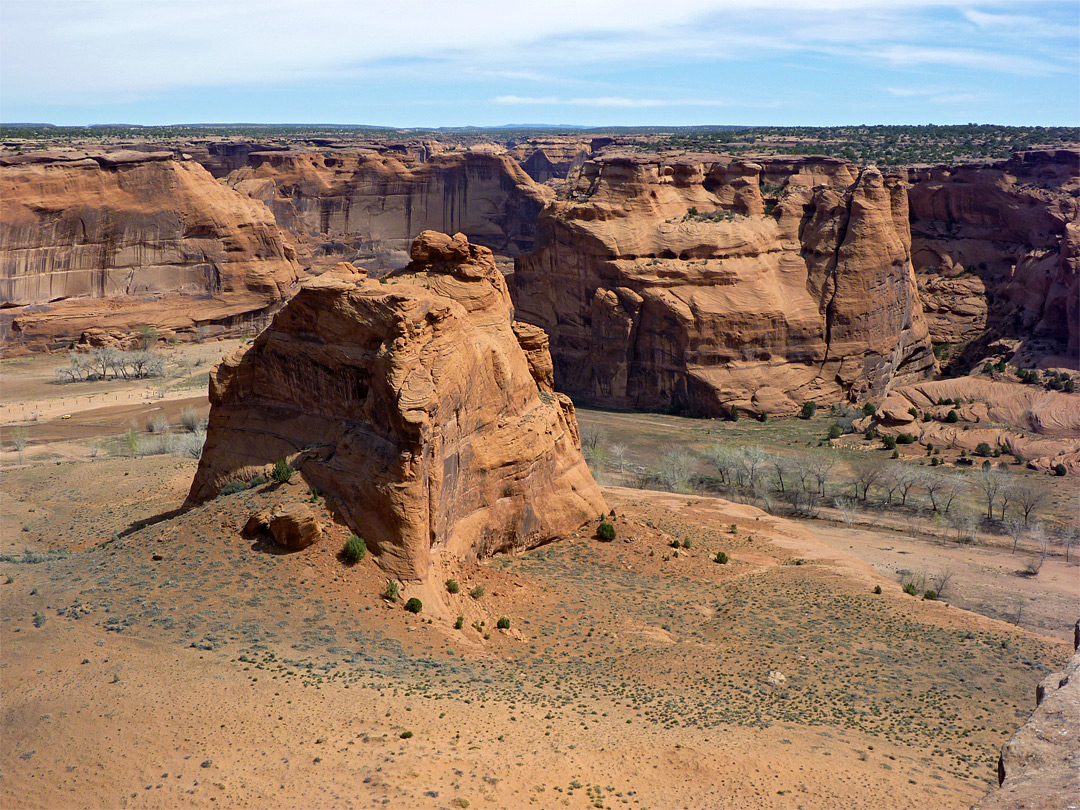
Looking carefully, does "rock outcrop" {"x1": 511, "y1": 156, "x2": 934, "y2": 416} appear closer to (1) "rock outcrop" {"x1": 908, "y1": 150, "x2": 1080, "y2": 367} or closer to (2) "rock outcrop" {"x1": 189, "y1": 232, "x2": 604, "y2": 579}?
(1) "rock outcrop" {"x1": 908, "y1": 150, "x2": 1080, "y2": 367}

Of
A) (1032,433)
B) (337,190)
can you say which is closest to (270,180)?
(337,190)

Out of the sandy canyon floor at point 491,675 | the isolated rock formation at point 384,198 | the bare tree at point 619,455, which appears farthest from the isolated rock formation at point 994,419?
the isolated rock formation at point 384,198

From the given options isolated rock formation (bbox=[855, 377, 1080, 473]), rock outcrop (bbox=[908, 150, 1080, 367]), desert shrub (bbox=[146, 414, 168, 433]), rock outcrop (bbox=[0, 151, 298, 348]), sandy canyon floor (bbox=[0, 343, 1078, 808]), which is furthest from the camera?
rock outcrop (bbox=[908, 150, 1080, 367])

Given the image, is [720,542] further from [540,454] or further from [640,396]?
[640,396]

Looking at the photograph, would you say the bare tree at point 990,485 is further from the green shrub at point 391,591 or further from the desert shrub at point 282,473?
the desert shrub at point 282,473

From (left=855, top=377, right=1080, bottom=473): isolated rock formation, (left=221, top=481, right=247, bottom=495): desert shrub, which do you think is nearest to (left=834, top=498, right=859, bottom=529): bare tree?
(left=855, top=377, right=1080, bottom=473): isolated rock formation

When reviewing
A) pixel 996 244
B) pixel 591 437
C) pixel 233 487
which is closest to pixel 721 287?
pixel 591 437
